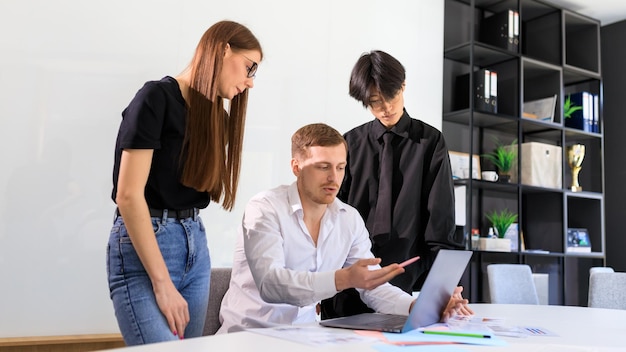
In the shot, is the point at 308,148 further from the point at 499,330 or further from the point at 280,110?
the point at 280,110

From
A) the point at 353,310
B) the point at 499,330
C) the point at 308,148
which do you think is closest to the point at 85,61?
the point at 308,148

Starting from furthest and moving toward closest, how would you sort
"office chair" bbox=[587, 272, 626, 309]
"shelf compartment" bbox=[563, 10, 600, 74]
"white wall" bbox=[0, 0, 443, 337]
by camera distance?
1. "shelf compartment" bbox=[563, 10, 600, 74]
2. "office chair" bbox=[587, 272, 626, 309]
3. "white wall" bbox=[0, 0, 443, 337]

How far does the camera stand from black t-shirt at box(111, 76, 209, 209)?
1.30 m

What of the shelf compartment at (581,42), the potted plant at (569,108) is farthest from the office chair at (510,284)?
the shelf compartment at (581,42)

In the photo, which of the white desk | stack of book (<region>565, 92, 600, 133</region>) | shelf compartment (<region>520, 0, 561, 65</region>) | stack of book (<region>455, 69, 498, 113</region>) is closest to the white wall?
stack of book (<region>455, 69, 498, 113</region>)

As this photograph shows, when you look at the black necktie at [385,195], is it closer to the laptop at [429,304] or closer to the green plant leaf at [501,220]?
the laptop at [429,304]

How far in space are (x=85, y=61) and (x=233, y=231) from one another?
4.03 ft

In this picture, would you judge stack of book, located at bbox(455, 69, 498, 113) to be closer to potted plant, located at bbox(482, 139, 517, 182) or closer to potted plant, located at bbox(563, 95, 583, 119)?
potted plant, located at bbox(482, 139, 517, 182)

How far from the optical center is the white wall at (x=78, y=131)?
283 centimetres

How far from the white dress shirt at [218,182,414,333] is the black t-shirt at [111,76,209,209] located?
230 millimetres

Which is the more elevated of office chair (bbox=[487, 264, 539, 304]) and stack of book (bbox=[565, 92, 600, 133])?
stack of book (bbox=[565, 92, 600, 133])

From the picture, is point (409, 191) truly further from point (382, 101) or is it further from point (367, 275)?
point (367, 275)

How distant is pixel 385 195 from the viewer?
2.14 metres

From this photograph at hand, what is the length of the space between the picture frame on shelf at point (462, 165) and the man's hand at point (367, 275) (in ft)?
10.8
